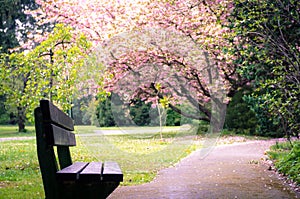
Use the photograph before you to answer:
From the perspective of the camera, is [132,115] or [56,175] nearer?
[56,175]

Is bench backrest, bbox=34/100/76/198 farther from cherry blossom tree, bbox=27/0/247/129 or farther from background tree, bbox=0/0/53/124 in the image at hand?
background tree, bbox=0/0/53/124

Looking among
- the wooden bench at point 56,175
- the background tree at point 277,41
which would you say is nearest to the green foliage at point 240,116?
the background tree at point 277,41

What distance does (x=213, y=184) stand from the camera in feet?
19.2

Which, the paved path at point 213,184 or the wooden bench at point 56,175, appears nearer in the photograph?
the wooden bench at point 56,175

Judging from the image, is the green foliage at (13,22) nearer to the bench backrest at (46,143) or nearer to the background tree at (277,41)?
the background tree at (277,41)

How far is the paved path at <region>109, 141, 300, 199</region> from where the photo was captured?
5090 millimetres

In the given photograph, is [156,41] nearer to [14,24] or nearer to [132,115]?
[132,115]

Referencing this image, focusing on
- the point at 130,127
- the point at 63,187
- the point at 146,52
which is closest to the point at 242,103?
the point at 146,52

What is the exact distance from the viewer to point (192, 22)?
15.1 metres

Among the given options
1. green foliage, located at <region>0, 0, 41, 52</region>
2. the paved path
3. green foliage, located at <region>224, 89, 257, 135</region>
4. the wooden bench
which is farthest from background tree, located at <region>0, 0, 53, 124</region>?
the wooden bench

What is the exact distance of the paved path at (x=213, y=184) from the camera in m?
5.09

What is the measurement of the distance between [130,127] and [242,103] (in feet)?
24.6

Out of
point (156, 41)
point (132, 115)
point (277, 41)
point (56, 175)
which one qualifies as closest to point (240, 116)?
point (156, 41)

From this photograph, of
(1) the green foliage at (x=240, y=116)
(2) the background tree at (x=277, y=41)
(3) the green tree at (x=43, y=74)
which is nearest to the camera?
(2) the background tree at (x=277, y=41)
